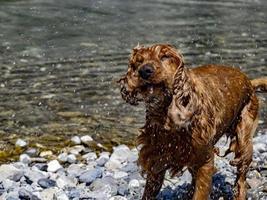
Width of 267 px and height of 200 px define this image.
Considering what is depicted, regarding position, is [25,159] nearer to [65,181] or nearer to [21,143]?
[21,143]

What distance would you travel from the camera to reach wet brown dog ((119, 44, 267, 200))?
5.54 meters

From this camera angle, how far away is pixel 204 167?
637 centimetres

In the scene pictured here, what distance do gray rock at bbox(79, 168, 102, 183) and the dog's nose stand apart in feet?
9.89

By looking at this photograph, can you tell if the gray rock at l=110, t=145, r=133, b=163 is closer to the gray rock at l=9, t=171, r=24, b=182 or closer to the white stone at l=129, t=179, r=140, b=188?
the white stone at l=129, t=179, r=140, b=188

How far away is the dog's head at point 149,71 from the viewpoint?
539 cm

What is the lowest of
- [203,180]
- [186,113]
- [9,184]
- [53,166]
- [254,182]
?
[53,166]

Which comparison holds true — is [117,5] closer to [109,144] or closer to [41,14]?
[41,14]

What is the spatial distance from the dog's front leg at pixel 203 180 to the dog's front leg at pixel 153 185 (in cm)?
40

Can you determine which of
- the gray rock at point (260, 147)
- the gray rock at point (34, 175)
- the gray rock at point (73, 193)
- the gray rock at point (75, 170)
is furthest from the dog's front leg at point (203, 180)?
the gray rock at point (260, 147)

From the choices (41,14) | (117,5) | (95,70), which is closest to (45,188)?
(95,70)

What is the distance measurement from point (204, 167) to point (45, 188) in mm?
2302

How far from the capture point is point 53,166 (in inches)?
343

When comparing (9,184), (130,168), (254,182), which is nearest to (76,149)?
(130,168)

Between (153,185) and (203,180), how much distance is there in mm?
610
